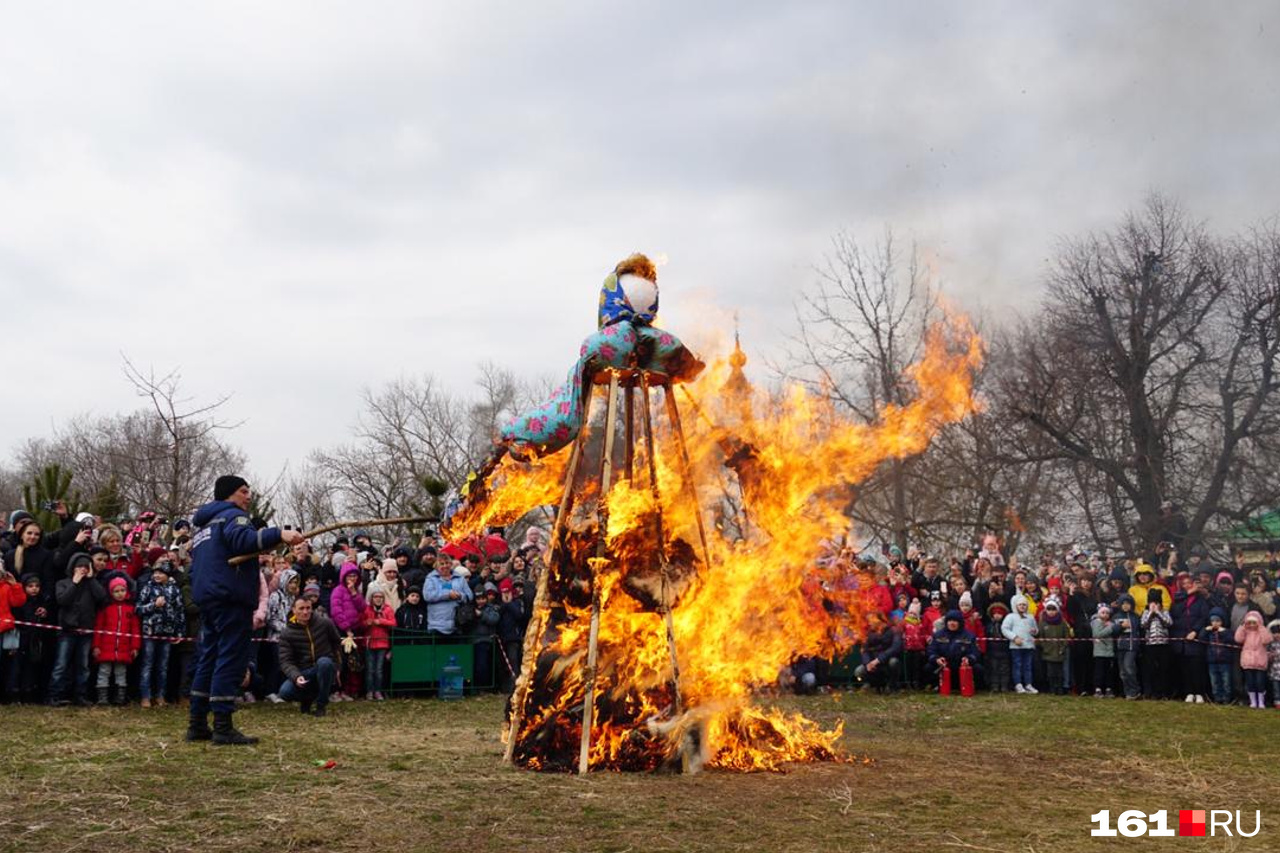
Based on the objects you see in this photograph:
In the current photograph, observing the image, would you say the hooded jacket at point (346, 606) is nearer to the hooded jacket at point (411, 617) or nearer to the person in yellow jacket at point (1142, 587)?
the hooded jacket at point (411, 617)

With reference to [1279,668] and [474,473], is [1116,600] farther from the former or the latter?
[474,473]

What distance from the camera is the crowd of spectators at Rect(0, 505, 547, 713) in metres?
12.6

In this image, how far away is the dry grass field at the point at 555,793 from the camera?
5836 millimetres

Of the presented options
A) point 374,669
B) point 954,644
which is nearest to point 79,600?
point 374,669

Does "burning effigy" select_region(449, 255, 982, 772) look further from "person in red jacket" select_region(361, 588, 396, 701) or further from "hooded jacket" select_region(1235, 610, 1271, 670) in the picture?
"hooded jacket" select_region(1235, 610, 1271, 670)

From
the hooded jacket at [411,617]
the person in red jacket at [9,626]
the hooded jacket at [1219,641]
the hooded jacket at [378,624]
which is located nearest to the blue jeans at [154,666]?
the person in red jacket at [9,626]

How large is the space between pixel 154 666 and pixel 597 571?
7443 millimetres

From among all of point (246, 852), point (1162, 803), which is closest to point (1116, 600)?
point (1162, 803)

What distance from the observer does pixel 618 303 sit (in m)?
8.95

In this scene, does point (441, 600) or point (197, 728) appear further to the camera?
point (441, 600)

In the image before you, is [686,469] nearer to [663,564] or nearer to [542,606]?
[663,564]

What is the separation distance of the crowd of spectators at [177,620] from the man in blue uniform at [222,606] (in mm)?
3448

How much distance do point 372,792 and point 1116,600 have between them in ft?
44.4

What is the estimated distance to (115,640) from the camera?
A: 1269 cm
